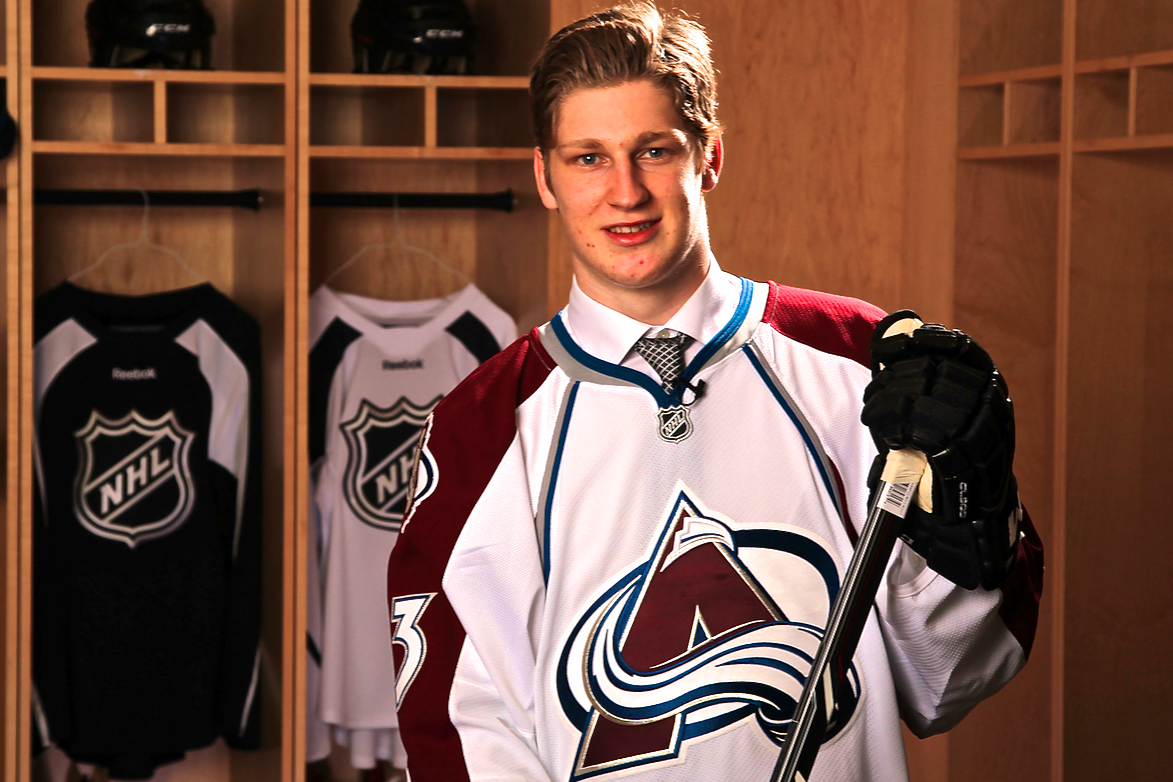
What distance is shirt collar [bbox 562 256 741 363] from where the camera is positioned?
1181 millimetres

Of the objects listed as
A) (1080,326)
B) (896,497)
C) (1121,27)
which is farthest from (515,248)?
(896,497)

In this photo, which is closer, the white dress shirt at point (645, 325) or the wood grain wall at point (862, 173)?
the white dress shirt at point (645, 325)

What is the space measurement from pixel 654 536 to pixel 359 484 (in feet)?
5.14

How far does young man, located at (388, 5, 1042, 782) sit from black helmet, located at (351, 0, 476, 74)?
53.8 inches

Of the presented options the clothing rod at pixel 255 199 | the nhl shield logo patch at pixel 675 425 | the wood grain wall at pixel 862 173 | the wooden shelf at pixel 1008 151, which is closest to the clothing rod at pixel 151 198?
the clothing rod at pixel 255 199

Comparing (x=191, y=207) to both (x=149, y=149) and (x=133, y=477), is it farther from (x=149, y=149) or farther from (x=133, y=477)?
(x=133, y=477)

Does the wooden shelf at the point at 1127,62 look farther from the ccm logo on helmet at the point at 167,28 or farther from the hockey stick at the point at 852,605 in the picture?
the ccm logo on helmet at the point at 167,28

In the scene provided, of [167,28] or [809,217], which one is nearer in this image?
[167,28]

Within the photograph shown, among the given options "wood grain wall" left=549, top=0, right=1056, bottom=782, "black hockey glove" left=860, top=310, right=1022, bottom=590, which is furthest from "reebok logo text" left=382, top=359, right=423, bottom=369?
"black hockey glove" left=860, top=310, right=1022, bottom=590

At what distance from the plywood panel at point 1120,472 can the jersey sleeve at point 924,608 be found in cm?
131

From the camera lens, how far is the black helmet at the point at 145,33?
7.89 feet

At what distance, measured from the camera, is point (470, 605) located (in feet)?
3.79

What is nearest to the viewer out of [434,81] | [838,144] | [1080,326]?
[1080,326]

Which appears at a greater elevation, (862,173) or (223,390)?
(862,173)
